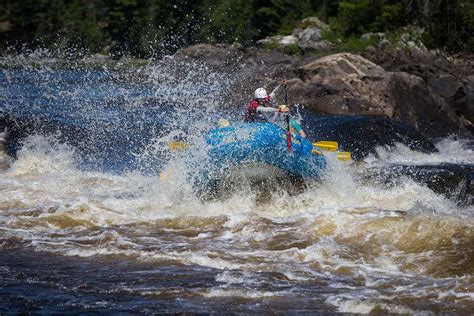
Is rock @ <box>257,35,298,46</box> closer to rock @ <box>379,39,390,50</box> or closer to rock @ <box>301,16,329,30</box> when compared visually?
rock @ <box>301,16,329,30</box>

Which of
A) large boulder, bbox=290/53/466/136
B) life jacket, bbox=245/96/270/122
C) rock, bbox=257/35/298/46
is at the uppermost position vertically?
rock, bbox=257/35/298/46

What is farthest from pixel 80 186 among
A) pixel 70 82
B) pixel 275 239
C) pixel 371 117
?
pixel 70 82

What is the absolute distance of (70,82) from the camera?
28922mm

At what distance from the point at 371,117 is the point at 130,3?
55.3 m

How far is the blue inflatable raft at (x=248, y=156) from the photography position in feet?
32.3

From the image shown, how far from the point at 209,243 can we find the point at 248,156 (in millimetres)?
2169

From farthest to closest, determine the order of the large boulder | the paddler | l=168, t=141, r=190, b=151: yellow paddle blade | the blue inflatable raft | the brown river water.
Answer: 1. the large boulder
2. l=168, t=141, r=190, b=151: yellow paddle blade
3. the paddler
4. the blue inflatable raft
5. the brown river water

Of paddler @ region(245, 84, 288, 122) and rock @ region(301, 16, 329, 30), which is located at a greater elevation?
rock @ region(301, 16, 329, 30)

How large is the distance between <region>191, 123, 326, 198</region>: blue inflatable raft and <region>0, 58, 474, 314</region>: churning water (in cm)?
27

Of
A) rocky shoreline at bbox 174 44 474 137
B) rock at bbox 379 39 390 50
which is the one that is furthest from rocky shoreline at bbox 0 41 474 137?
rock at bbox 379 39 390 50

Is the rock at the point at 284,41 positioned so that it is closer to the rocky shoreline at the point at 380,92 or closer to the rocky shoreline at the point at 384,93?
the rocky shoreline at the point at 380,92

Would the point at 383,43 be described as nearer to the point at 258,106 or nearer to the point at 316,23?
the point at 316,23

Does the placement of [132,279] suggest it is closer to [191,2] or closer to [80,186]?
[80,186]

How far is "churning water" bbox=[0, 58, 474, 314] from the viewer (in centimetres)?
609
